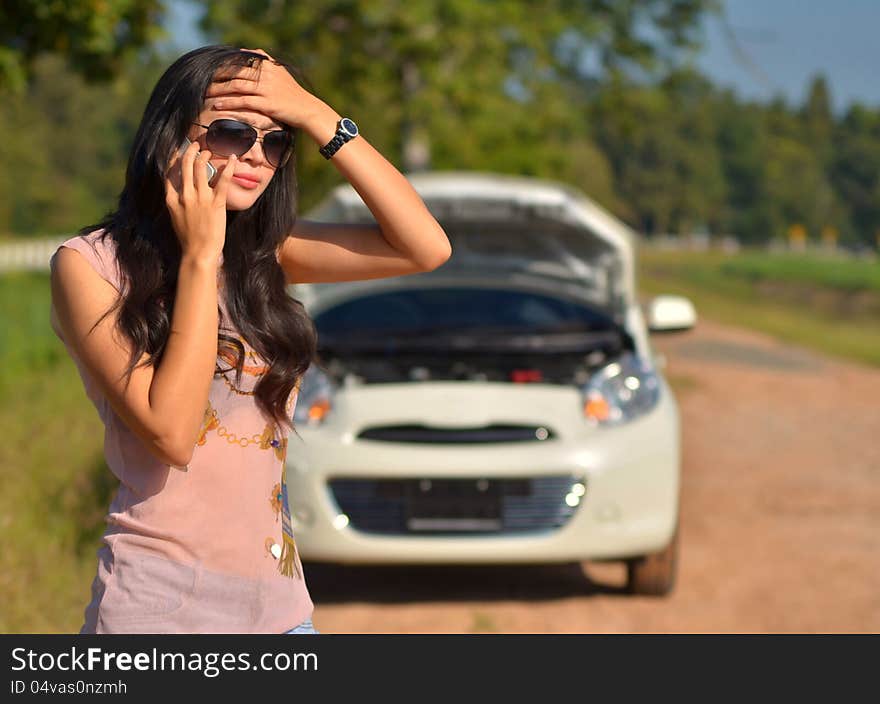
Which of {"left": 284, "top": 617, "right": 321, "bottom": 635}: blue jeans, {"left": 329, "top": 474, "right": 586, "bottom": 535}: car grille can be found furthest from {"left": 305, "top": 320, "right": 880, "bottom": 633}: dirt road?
{"left": 284, "top": 617, "right": 321, "bottom": 635}: blue jeans

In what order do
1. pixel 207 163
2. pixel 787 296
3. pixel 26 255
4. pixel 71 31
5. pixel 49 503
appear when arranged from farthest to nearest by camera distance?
pixel 26 255 → pixel 787 296 → pixel 71 31 → pixel 49 503 → pixel 207 163

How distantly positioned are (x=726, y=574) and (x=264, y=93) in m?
5.34

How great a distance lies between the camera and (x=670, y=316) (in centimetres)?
740

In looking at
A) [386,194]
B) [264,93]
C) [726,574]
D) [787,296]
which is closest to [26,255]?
[787,296]

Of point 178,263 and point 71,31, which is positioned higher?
point 178,263

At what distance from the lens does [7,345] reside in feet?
49.0

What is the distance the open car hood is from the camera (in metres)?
7.53

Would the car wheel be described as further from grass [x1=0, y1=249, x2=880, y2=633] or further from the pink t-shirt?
the pink t-shirt

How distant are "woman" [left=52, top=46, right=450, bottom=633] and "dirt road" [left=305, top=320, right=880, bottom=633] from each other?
3691 mm

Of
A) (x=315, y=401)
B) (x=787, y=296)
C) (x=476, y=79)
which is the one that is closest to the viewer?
(x=315, y=401)

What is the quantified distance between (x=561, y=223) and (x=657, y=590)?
2.24 meters

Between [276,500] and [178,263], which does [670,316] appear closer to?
[276,500]

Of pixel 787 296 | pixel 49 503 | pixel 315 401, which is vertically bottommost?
pixel 787 296

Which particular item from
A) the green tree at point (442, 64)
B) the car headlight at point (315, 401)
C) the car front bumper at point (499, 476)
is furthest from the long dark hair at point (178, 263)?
the green tree at point (442, 64)
